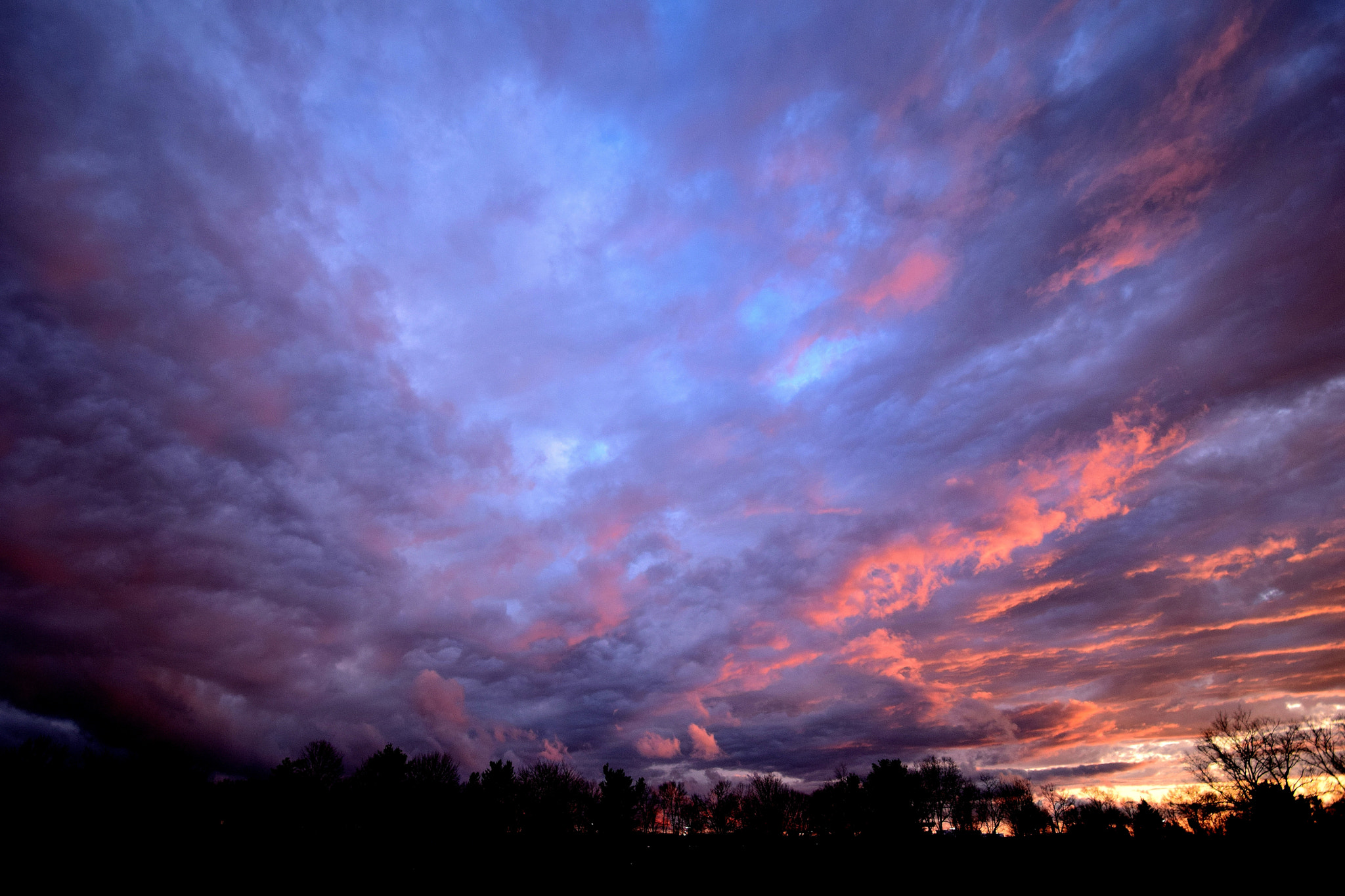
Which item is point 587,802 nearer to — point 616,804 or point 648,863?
point 616,804

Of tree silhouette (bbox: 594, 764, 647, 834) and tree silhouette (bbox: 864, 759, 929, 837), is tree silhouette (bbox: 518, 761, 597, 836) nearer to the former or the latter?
tree silhouette (bbox: 594, 764, 647, 834)

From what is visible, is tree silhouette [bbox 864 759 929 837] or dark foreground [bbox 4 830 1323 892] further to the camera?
tree silhouette [bbox 864 759 929 837]

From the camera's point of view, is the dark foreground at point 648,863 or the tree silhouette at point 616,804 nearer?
the dark foreground at point 648,863

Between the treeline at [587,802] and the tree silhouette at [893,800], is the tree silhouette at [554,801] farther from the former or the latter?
the tree silhouette at [893,800]

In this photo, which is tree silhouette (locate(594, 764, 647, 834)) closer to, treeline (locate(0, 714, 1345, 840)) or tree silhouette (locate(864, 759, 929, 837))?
treeline (locate(0, 714, 1345, 840))

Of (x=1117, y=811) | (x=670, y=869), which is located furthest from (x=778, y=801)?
(x=670, y=869)

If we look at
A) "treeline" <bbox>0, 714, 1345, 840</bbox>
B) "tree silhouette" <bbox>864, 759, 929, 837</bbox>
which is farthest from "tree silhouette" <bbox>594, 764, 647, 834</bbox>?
"tree silhouette" <bbox>864, 759, 929, 837</bbox>

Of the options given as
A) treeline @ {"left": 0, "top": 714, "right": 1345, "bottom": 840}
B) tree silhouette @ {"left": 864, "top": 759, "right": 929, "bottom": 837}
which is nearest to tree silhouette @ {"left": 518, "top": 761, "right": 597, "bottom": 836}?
treeline @ {"left": 0, "top": 714, "right": 1345, "bottom": 840}

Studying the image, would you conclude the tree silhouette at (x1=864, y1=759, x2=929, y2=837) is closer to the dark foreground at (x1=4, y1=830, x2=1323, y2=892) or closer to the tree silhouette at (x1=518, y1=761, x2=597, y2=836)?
the dark foreground at (x1=4, y1=830, x2=1323, y2=892)

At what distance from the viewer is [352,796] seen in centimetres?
10256

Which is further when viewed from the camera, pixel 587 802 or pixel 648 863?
pixel 587 802

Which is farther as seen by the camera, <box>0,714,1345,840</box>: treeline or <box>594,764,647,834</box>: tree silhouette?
<box>594,764,647,834</box>: tree silhouette

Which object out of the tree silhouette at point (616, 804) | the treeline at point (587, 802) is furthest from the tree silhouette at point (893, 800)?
the tree silhouette at point (616, 804)

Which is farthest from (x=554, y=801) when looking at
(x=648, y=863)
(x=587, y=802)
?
(x=648, y=863)
